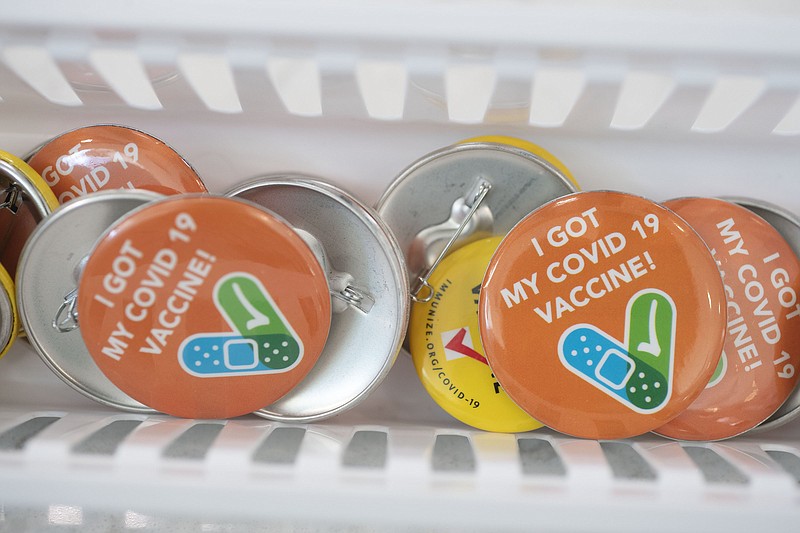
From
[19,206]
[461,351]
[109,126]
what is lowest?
[461,351]

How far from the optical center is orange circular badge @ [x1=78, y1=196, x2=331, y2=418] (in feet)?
2.61

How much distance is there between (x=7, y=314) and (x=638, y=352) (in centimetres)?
82

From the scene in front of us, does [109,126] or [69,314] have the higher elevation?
[109,126]

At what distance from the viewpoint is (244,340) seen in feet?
2.74

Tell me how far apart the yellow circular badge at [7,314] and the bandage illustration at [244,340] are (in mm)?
250

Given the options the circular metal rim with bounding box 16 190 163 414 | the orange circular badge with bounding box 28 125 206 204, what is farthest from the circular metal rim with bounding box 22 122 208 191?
the circular metal rim with bounding box 16 190 163 414

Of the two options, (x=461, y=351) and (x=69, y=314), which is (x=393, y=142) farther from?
(x=69, y=314)

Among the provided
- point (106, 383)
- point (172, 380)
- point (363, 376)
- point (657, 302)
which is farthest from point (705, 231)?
point (106, 383)

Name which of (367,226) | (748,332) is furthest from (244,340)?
(748,332)

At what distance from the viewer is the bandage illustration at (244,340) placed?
0.82 m

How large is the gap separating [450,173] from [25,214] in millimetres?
595

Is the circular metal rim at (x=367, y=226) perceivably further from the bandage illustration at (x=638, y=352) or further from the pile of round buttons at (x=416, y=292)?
the bandage illustration at (x=638, y=352)

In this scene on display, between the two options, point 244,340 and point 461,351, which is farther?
point 461,351

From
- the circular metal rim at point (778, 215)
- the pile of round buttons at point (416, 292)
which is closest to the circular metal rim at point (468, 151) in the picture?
the pile of round buttons at point (416, 292)
